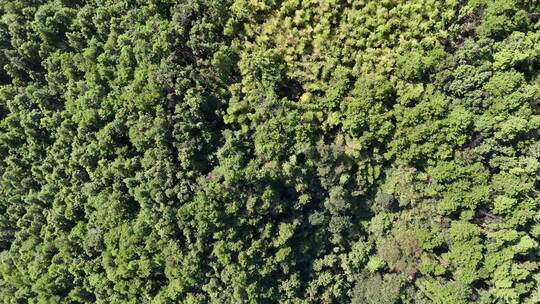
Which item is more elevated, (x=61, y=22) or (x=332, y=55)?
(x=332, y=55)

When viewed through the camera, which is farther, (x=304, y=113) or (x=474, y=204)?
(x=304, y=113)

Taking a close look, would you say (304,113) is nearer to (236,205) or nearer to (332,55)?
(332,55)

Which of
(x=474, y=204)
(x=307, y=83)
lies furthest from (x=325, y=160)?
(x=474, y=204)

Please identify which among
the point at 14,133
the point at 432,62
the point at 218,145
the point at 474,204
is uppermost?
the point at 432,62

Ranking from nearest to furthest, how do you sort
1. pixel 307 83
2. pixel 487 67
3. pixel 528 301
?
pixel 487 67 < pixel 528 301 < pixel 307 83

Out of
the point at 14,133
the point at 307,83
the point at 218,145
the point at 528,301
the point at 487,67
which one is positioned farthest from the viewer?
the point at 14,133

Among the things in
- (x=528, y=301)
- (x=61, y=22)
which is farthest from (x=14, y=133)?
(x=528, y=301)
